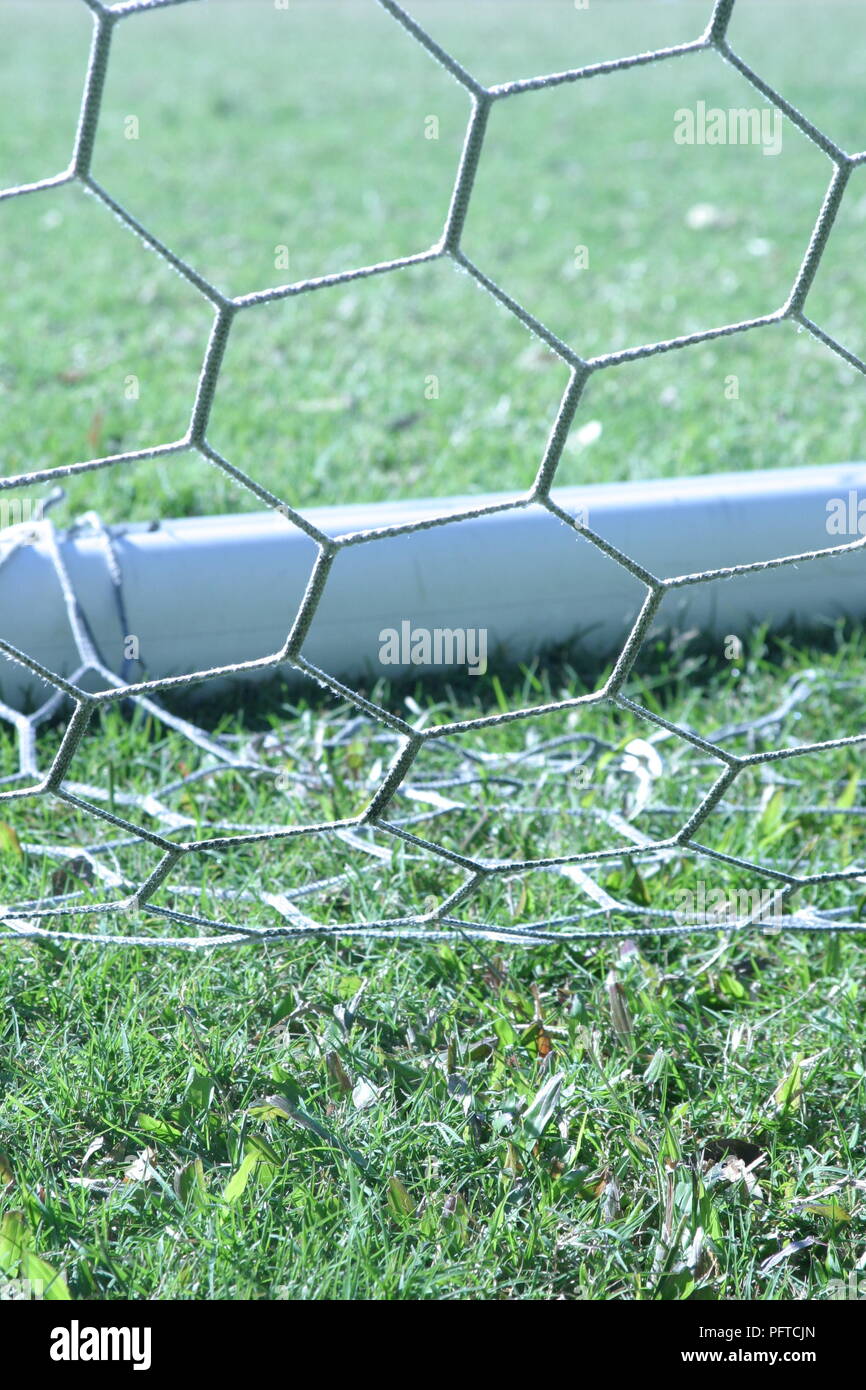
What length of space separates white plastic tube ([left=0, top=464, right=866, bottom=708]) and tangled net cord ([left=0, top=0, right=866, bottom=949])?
11 cm

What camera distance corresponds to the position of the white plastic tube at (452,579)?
1.91m

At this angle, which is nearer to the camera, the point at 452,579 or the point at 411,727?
the point at 411,727

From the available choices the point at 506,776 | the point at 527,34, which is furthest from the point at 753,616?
the point at 527,34

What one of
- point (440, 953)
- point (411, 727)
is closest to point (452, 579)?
point (411, 727)

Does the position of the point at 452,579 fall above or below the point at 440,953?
above

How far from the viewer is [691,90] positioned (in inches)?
304

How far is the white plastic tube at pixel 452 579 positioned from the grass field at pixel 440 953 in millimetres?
88

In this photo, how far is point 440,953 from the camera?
1.45 meters

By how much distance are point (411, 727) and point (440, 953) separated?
252 mm

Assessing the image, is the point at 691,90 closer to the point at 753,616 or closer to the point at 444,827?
the point at 753,616

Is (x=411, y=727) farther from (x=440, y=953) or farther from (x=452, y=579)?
(x=452, y=579)

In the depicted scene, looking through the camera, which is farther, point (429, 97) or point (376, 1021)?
point (429, 97)

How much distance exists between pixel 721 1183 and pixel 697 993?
258mm

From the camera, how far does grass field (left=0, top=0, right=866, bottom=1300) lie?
1.14m
